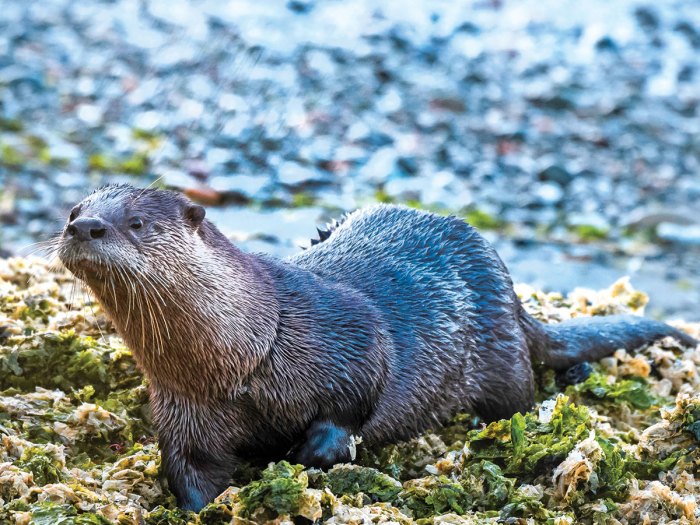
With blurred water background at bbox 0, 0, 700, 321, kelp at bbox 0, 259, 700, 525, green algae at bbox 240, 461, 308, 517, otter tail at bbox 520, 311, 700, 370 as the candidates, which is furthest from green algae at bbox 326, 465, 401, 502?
blurred water background at bbox 0, 0, 700, 321

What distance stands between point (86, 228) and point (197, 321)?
1.23 ft

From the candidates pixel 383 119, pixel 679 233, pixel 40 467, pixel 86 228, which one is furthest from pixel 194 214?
pixel 383 119

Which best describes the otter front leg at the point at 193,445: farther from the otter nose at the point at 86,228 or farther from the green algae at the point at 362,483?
the otter nose at the point at 86,228

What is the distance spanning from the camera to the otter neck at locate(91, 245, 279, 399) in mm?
2777

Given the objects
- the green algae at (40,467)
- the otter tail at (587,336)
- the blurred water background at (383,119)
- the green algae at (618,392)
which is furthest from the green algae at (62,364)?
the blurred water background at (383,119)

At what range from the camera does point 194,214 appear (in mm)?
2914

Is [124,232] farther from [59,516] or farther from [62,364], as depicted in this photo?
[62,364]

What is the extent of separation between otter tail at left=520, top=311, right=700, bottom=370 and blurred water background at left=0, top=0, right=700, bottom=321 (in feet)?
7.03

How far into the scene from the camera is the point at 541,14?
10.3 meters

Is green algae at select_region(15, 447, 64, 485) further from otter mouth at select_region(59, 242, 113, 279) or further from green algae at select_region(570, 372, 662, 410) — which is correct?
green algae at select_region(570, 372, 662, 410)

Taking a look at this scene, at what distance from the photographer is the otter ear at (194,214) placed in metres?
2.91

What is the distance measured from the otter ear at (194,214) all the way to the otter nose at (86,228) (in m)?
0.29

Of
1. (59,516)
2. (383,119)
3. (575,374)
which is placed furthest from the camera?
(383,119)

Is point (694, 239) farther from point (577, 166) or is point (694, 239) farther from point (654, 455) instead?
point (654, 455)
